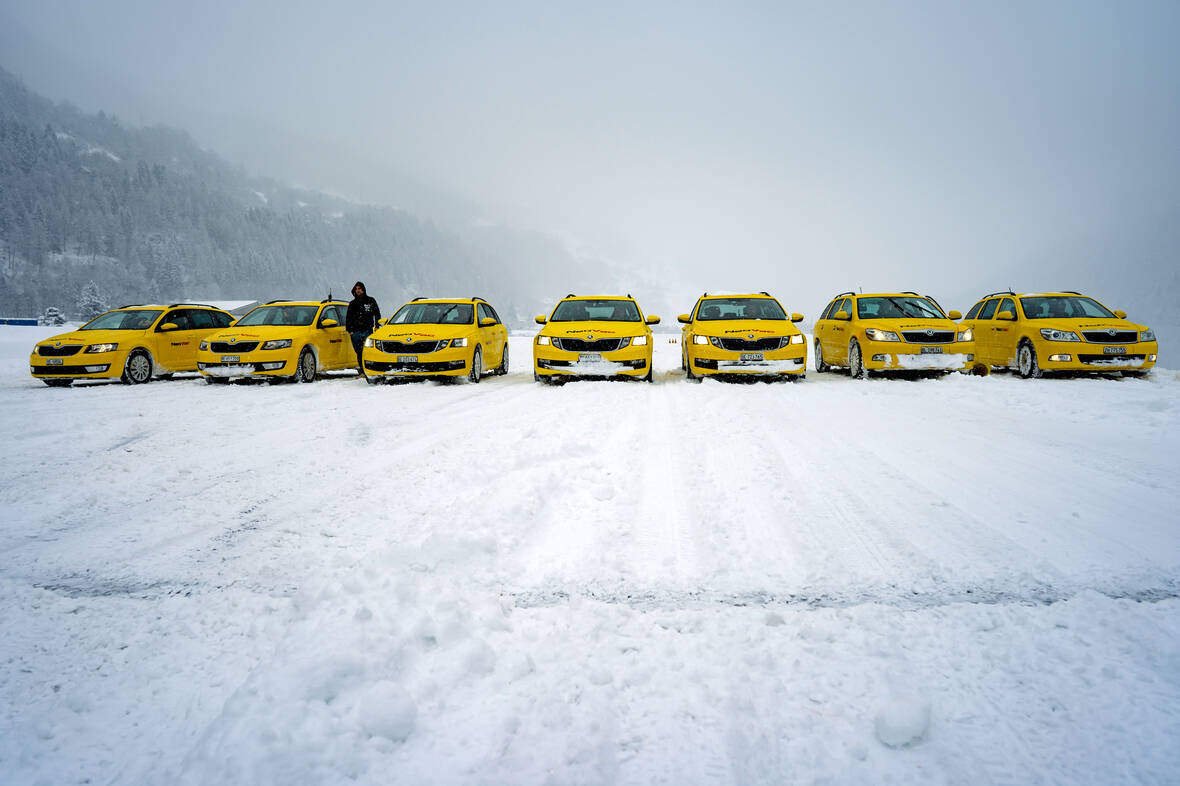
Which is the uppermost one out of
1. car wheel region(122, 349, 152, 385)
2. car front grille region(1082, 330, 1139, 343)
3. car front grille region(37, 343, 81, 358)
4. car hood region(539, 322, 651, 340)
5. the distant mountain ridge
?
the distant mountain ridge

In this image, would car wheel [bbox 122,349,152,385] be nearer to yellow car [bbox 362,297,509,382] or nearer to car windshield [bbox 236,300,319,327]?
car windshield [bbox 236,300,319,327]

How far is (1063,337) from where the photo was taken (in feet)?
37.8

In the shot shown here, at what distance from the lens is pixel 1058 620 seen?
246cm

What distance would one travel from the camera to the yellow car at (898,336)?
453 inches

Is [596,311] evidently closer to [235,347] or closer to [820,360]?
[820,360]

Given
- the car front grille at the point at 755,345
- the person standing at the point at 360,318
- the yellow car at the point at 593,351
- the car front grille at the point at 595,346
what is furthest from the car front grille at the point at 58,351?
the car front grille at the point at 755,345

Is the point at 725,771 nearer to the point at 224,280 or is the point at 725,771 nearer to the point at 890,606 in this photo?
the point at 890,606

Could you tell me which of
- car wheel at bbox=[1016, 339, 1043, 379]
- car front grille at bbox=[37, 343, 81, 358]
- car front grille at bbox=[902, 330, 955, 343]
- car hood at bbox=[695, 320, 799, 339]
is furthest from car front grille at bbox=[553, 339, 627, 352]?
car front grille at bbox=[37, 343, 81, 358]

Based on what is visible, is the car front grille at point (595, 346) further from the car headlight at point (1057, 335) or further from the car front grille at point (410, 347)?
the car headlight at point (1057, 335)

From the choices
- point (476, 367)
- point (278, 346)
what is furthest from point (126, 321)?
point (476, 367)

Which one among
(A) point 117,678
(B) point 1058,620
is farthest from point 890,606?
(A) point 117,678

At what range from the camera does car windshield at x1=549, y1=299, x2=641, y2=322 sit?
38.9 feet

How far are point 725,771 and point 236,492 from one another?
4.06 meters

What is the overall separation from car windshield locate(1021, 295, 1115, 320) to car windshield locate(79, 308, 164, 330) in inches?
712
